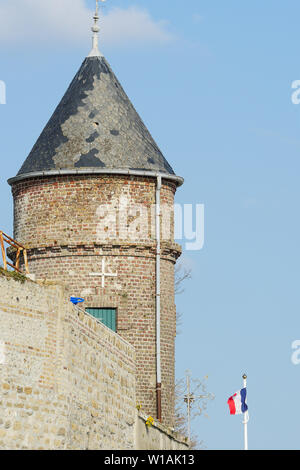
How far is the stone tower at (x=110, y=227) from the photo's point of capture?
42.1 m

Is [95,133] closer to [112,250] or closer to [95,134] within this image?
[95,134]

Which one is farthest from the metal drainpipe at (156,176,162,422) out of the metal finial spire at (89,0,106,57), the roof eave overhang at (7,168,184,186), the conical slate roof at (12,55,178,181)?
the metal finial spire at (89,0,106,57)

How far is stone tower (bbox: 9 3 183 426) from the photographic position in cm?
4209

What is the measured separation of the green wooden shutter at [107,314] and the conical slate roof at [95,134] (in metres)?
4.39

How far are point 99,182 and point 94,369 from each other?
1079 cm

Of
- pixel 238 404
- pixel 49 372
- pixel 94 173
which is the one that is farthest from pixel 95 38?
pixel 49 372

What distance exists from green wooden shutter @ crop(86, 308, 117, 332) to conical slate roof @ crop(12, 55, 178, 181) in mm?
4391

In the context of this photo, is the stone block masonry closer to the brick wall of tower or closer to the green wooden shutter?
the green wooden shutter

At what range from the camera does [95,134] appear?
43125mm

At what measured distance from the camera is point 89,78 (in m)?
44.6

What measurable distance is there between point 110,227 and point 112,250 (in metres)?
0.72
